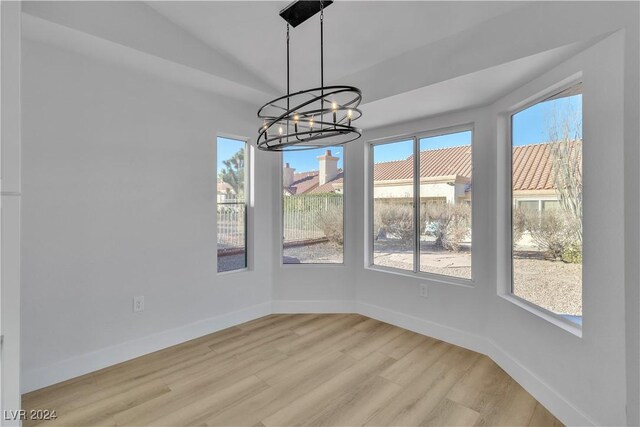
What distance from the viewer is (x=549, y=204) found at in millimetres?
2326

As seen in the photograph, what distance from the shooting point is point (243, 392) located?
2303 millimetres

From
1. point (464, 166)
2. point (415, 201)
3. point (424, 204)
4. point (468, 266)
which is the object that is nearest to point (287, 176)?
point (415, 201)

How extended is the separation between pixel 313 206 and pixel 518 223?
2.29m

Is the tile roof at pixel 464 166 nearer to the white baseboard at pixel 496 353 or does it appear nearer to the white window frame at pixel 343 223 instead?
the white window frame at pixel 343 223

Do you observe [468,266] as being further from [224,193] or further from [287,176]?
[224,193]

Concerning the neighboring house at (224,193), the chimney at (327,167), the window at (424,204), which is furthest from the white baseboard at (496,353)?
the neighboring house at (224,193)

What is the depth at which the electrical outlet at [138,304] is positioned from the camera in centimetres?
282

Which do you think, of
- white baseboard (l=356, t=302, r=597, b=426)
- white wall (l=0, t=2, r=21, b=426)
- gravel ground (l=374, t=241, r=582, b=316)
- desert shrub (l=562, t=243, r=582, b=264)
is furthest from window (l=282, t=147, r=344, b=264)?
white wall (l=0, t=2, r=21, b=426)

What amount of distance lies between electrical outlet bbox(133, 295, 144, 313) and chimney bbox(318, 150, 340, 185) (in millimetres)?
2380

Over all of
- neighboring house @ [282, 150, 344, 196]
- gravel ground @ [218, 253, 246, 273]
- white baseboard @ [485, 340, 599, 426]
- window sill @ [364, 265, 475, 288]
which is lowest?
white baseboard @ [485, 340, 599, 426]

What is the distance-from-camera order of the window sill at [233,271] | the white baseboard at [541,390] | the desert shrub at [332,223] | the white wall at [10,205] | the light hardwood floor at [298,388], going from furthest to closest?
the desert shrub at [332,223] < the window sill at [233,271] < the light hardwood floor at [298,388] < the white baseboard at [541,390] < the white wall at [10,205]

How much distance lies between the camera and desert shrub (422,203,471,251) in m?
3.25

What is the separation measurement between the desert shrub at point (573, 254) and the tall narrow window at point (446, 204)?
103cm

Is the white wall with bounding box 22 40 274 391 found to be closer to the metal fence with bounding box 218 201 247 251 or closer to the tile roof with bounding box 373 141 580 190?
the metal fence with bounding box 218 201 247 251
